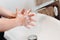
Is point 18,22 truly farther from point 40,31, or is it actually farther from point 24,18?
point 40,31

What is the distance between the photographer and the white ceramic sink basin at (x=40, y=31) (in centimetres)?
69

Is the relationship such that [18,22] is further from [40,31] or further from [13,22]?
[40,31]

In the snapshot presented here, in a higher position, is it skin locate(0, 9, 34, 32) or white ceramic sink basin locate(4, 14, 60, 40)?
skin locate(0, 9, 34, 32)

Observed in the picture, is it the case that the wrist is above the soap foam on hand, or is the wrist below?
above

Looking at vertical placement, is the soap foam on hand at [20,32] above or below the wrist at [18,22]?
below

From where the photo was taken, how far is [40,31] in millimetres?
748

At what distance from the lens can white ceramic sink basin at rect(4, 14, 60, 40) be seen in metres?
0.69

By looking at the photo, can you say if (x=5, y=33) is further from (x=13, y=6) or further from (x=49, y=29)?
(x=13, y=6)

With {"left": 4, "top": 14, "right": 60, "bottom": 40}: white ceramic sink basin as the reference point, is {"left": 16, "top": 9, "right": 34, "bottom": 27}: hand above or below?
above

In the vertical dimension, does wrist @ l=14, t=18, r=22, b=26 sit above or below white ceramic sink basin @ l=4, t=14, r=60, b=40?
above

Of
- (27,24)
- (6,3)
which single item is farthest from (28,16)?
(6,3)

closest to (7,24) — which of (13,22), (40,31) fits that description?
(13,22)

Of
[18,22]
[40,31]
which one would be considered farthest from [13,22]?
[40,31]

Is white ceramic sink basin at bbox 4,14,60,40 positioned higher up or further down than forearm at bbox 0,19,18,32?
further down
